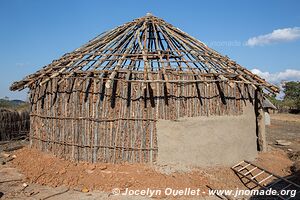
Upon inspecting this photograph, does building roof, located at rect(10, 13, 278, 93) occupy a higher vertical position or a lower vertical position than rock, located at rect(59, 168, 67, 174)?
higher

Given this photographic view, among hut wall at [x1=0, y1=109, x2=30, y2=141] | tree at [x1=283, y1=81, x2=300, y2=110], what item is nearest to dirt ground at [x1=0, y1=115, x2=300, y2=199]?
hut wall at [x1=0, y1=109, x2=30, y2=141]

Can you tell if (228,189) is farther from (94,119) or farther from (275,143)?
(275,143)

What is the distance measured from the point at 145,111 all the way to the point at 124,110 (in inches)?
26.3

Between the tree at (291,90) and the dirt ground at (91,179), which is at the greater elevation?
the tree at (291,90)

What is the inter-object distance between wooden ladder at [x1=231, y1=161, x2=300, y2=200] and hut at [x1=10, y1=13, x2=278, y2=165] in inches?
18.3

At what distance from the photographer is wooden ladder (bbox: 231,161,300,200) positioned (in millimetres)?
8578

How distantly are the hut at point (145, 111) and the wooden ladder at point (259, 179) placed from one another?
0.47m

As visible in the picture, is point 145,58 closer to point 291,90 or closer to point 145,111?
point 145,111

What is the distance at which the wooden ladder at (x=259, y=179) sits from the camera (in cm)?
858

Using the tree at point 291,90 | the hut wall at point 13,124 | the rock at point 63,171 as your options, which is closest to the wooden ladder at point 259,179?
the rock at point 63,171

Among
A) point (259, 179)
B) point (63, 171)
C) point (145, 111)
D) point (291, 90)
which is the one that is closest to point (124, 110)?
point (145, 111)

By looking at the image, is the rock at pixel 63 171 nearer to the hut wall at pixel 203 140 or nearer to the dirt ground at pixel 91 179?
the dirt ground at pixel 91 179

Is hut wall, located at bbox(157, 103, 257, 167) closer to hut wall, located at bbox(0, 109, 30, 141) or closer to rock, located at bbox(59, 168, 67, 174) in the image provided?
rock, located at bbox(59, 168, 67, 174)

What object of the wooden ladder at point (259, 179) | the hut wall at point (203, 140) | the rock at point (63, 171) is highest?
the hut wall at point (203, 140)
